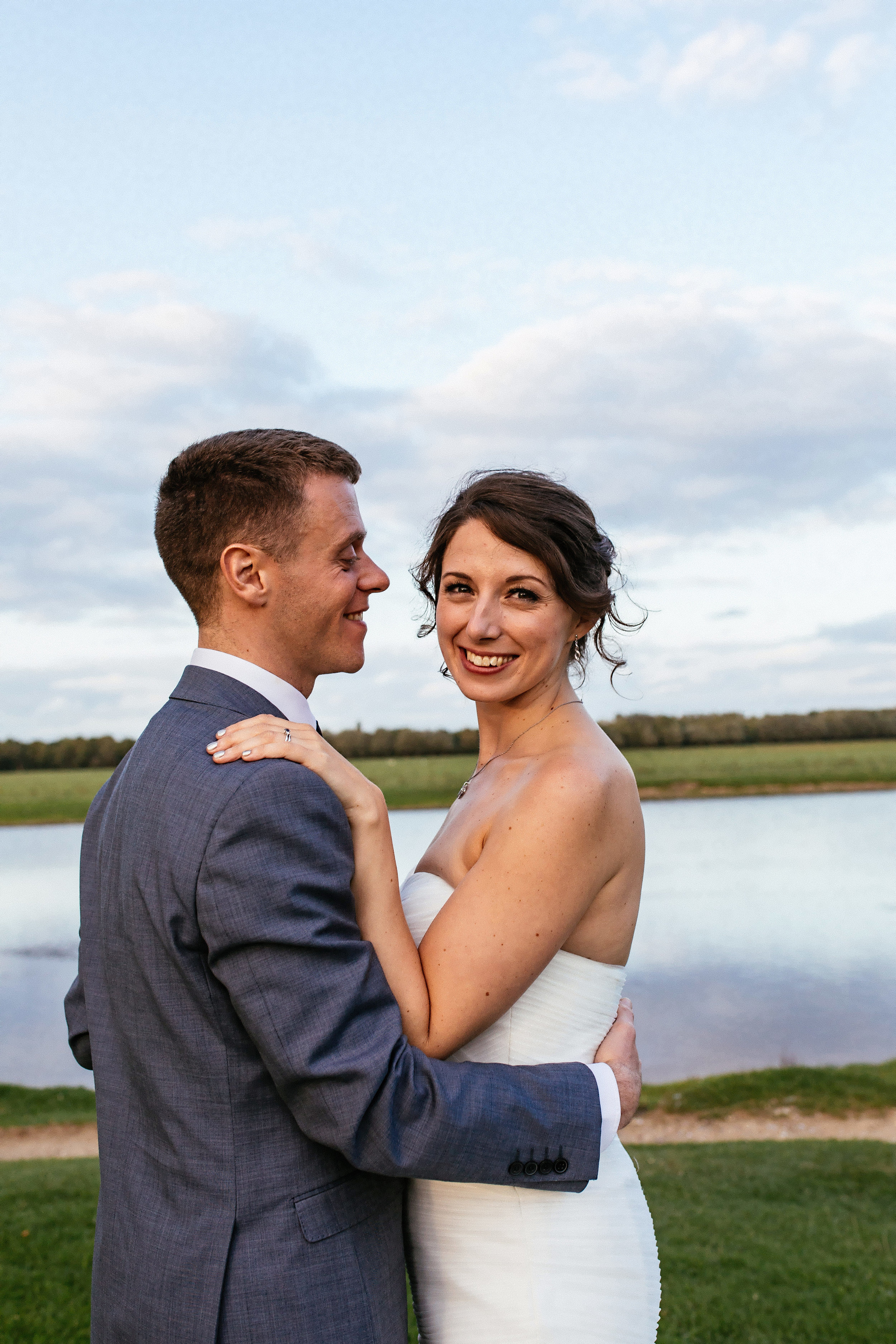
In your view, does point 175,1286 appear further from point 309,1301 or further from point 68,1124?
point 68,1124

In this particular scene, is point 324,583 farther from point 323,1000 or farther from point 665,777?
point 665,777

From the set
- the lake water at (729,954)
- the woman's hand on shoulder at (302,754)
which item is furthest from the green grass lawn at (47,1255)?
the lake water at (729,954)

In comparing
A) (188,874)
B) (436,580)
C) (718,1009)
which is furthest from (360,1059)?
(718,1009)

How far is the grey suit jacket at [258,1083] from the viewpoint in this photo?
203cm

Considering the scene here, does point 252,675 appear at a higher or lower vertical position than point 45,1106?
higher

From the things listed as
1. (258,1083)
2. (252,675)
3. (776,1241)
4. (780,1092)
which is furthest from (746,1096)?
(252,675)

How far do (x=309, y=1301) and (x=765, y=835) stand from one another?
183ft

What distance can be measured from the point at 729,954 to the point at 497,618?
77.3 feet

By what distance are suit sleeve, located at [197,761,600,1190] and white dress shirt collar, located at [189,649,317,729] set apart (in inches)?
13.8

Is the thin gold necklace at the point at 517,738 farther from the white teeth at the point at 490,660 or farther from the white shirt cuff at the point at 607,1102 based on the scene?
the white shirt cuff at the point at 607,1102

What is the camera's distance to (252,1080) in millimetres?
2125

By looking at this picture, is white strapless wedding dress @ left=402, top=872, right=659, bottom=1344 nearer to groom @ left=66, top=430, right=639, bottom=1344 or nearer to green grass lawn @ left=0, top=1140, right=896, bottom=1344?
groom @ left=66, top=430, right=639, bottom=1344

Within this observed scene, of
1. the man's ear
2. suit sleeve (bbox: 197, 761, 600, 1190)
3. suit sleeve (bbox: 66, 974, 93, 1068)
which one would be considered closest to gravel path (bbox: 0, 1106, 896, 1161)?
suit sleeve (bbox: 66, 974, 93, 1068)

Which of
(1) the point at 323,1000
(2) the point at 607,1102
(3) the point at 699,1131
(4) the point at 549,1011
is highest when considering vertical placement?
(1) the point at 323,1000
